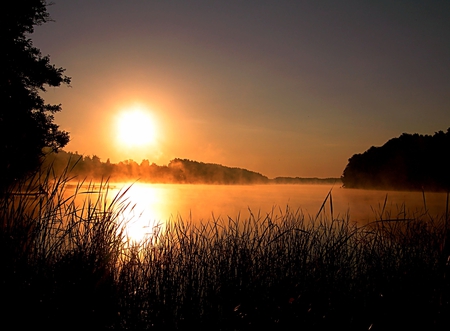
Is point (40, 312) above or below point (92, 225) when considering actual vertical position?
below

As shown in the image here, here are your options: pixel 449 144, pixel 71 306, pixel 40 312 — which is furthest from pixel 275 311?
pixel 449 144

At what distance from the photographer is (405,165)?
117 feet

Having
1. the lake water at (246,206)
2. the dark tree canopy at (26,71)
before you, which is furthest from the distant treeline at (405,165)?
the dark tree canopy at (26,71)

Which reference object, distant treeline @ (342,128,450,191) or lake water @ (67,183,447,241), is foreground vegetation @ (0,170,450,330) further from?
distant treeline @ (342,128,450,191)

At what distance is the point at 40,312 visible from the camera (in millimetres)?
2781

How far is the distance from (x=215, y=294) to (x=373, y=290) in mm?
1829

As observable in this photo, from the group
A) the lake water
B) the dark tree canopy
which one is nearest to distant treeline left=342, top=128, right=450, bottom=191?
the lake water

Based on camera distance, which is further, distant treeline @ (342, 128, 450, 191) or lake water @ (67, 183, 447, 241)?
distant treeline @ (342, 128, 450, 191)

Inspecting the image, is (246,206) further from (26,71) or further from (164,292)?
(164,292)

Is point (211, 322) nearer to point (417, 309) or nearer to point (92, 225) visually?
point (92, 225)

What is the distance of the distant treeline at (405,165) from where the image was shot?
29.8 m

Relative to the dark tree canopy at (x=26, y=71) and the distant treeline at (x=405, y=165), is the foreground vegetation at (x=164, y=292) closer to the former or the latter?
the dark tree canopy at (x=26, y=71)

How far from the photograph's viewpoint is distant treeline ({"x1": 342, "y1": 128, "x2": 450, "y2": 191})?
2981 centimetres

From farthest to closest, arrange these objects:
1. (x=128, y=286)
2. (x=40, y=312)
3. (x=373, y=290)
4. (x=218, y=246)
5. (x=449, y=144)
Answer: (x=449, y=144), (x=218, y=246), (x=373, y=290), (x=128, y=286), (x=40, y=312)
